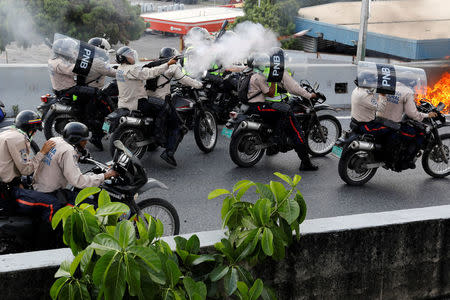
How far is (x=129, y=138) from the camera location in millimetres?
8852

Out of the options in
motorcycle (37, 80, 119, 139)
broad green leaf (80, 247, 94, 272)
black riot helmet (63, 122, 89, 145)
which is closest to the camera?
broad green leaf (80, 247, 94, 272)

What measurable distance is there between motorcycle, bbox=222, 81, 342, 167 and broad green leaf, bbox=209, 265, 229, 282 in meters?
5.26

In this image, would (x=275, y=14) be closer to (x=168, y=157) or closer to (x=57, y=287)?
(x=168, y=157)

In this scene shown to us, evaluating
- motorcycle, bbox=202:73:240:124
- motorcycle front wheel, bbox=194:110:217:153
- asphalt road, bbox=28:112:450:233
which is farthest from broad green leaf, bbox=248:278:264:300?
motorcycle, bbox=202:73:240:124

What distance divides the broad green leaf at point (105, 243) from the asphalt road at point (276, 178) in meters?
3.89

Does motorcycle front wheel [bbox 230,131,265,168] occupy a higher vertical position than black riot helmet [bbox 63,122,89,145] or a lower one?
lower

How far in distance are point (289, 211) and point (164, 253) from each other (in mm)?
767

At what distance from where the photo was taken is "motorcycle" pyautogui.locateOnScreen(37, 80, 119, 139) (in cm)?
932

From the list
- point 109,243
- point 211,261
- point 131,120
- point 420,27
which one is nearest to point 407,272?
Result: point 211,261

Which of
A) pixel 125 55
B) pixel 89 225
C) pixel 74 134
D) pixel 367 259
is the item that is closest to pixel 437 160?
pixel 125 55

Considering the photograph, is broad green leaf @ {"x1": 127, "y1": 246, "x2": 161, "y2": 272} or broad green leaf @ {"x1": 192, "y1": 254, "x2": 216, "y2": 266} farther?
broad green leaf @ {"x1": 192, "y1": 254, "x2": 216, "y2": 266}

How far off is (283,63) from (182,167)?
→ 2.12 meters

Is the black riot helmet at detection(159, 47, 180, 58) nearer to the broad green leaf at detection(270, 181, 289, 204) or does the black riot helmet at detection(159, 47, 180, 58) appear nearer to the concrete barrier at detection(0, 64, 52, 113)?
the concrete barrier at detection(0, 64, 52, 113)

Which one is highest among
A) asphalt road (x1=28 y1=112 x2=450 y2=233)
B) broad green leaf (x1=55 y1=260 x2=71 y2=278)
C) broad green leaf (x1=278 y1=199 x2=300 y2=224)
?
broad green leaf (x1=278 y1=199 x2=300 y2=224)
